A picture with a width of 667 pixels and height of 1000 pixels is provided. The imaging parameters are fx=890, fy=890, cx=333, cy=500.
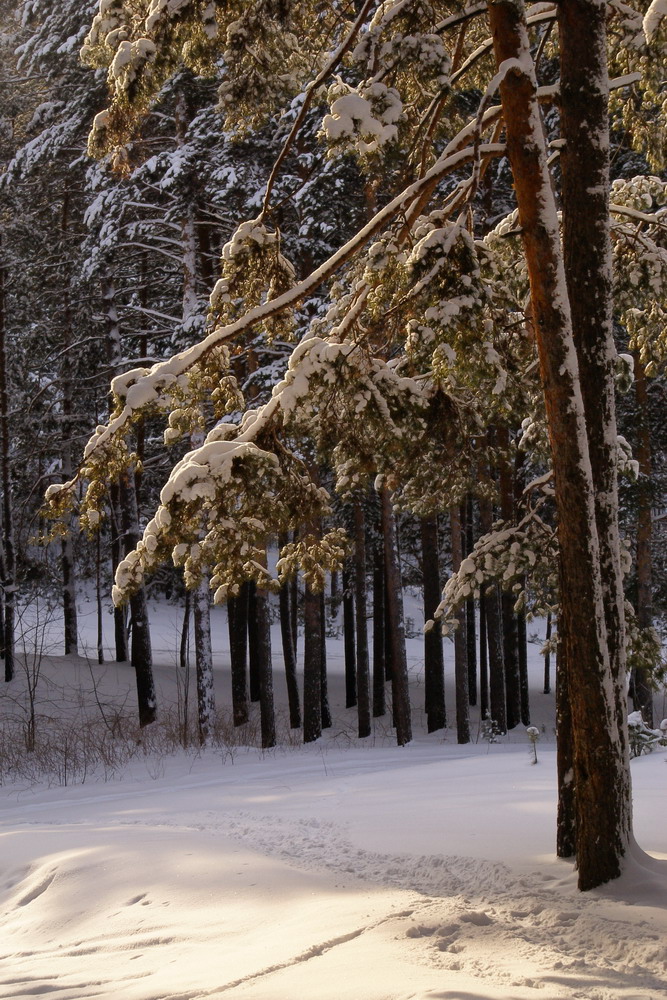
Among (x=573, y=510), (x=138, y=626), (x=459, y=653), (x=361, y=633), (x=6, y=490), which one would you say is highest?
(x=6, y=490)

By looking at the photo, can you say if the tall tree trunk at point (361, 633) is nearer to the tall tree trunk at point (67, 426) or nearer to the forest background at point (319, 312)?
the forest background at point (319, 312)

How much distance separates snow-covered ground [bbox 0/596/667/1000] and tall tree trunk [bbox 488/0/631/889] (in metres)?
0.37

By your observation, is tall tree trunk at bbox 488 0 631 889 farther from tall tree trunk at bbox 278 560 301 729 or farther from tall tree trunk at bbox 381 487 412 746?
tall tree trunk at bbox 278 560 301 729

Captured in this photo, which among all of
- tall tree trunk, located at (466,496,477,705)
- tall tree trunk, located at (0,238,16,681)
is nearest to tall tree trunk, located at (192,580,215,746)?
tall tree trunk, located at (0,238,16,681)

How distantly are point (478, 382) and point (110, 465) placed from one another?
2630 mm

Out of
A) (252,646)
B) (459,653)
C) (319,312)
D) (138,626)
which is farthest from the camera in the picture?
(252,646)

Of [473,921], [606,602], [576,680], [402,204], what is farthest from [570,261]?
[473,921]

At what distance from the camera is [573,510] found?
17.0ft

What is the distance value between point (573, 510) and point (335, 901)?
260 centimetres

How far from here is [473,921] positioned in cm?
457

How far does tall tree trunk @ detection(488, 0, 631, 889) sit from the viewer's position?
201 inches

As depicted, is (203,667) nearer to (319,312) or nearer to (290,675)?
(290,675)

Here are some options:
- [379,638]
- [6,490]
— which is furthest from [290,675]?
[6,490]

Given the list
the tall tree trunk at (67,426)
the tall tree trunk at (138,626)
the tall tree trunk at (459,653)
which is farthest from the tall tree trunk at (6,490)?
the tall tree trunk at (459,653)
